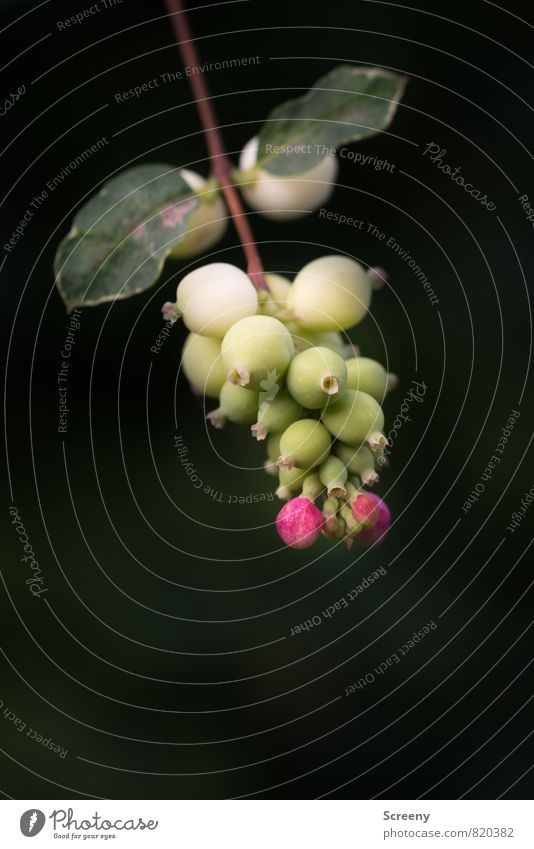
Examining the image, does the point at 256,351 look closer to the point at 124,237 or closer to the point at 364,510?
the point at 364,510

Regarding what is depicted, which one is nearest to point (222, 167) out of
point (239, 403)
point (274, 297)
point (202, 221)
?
point (202, 221)

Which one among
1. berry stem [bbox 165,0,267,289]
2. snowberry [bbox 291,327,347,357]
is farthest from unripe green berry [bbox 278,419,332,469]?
berry stem [bbox 165,0,267,289]

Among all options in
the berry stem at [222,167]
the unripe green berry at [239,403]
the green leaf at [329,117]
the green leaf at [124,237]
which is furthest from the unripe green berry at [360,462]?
the green leaf at [329,117]

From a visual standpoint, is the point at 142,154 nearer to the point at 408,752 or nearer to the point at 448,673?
the point at 448,673

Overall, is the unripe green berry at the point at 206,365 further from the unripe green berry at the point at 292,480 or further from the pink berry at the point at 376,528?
the pink berry at the point at 376,528

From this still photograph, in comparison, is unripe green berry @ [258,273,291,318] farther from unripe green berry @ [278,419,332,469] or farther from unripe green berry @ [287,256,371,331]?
unripe green berry @ [278,419,332,469]

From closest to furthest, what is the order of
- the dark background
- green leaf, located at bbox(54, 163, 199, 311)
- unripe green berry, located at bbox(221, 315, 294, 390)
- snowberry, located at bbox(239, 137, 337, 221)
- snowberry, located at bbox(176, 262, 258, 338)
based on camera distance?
unripe green berry, located at bbox(221, 315, 294, 390) → snowberry, located at bbox(176, 262, 258, 338) → green leaf, located at bbox(54, 163, 199, 311) → snowberry, located at bbox(239, 137, 337, 221) → the dark background
